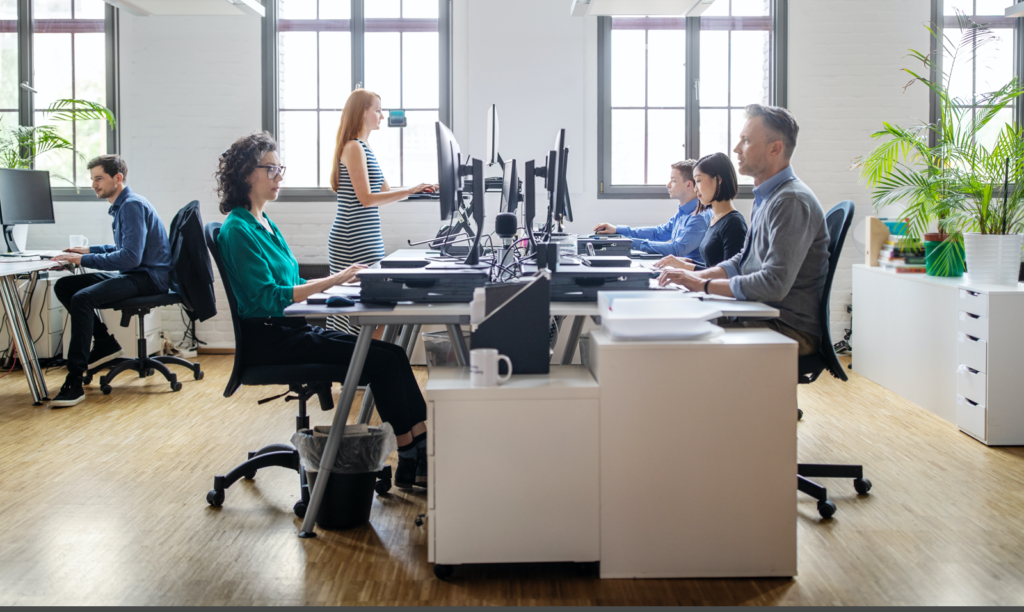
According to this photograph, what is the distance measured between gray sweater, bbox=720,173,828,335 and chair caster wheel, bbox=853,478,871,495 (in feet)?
1.80

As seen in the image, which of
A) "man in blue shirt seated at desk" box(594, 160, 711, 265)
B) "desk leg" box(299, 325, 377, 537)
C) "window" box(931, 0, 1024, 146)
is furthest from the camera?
"window" box(931, 0, 1024, 146)

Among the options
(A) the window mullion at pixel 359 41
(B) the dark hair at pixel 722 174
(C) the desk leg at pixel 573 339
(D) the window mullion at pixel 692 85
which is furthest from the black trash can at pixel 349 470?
(D) the window mullion at pixel 692 85

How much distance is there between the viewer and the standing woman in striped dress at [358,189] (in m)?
3.57

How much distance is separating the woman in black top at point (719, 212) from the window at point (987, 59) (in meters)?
2.64

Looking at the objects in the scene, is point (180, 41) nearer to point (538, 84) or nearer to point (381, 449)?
point (538, 84)

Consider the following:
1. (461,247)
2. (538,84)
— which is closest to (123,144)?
(538,84)

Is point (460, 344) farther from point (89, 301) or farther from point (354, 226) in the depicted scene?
point (89, 301)

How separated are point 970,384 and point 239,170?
2.91m

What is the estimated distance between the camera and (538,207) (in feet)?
16.9

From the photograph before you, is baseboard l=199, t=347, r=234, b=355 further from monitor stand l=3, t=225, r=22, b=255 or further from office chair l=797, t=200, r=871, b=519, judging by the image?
office chair l=797, t=200, r=871, b=519

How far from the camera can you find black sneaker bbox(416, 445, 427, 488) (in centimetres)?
272

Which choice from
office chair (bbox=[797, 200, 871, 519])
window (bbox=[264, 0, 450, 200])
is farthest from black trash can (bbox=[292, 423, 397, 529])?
window (bbox=[264, 0, 450, 200])

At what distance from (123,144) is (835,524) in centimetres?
496

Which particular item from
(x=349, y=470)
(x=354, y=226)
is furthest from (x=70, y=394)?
(x=349, y=470)
